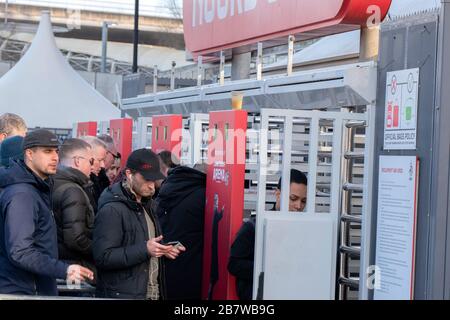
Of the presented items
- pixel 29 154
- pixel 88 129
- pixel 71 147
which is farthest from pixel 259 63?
pixel 88 129

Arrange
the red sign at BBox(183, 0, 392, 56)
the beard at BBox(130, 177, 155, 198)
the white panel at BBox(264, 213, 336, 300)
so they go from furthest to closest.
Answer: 1. the red sign at BBox(183, 0, 392, 56)
2. the white panel at BBox(264, 213, 336, 300)
3. the beard at BBox(130, 177, 155, 198)

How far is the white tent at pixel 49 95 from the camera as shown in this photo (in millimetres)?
17281

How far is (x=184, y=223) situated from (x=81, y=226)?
1364 mm

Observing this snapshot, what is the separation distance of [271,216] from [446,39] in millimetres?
1694

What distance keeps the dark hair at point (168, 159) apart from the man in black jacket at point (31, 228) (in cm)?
285

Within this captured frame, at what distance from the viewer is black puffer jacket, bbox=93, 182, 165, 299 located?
5.24 m

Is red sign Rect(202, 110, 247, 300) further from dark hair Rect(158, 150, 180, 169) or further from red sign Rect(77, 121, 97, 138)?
red sign Rect(77, 121, 97, 138)

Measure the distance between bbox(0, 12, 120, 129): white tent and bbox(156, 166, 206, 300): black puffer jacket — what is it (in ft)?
34.0

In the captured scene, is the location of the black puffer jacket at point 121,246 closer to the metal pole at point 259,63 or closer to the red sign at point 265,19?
the red sign at point 265,19

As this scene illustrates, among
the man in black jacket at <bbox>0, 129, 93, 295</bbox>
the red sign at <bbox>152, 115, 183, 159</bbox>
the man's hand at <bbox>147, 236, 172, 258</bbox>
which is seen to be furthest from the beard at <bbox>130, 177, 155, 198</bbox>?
the red sign at <bbox>152, 115, 183, 159</bbox>

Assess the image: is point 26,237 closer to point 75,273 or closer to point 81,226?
point 75,273

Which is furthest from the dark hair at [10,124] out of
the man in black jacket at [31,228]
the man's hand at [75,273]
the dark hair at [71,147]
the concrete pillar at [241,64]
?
the concrete pillar at [241,64]

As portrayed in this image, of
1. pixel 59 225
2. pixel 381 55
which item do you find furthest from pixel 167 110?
pixel 381 55
